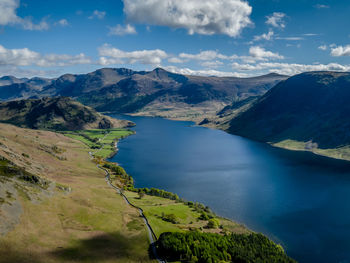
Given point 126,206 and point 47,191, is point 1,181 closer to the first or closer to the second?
point 47,191

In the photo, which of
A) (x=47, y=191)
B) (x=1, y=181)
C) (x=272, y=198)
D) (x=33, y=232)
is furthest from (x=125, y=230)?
(x=272, y=198)

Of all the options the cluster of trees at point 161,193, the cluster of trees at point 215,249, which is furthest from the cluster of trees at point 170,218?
the cluster of trees at point 161,193

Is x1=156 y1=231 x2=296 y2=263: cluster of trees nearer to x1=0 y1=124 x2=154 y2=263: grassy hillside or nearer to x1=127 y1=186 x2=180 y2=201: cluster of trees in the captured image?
x1=0 y1=124 x2=154 y2=263: grassy hillside

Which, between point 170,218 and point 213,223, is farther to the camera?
point 170,218

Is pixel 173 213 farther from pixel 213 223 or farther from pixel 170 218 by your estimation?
pixel 213 223

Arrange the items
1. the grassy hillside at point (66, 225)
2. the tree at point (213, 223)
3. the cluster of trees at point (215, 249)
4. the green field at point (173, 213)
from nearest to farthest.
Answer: the grassy hillside at point (66, 225), the cluster of trees at point (215, 249), the green field at point (173, 213), the tree at point (213, 223)

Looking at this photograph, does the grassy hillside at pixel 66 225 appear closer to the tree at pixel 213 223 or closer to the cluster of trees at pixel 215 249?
the cluster of trees at pixel 215 249

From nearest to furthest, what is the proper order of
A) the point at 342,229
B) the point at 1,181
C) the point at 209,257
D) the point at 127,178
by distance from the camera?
the point at 209,257, the point at 1,181, the point at 342,229, the point at 127,178

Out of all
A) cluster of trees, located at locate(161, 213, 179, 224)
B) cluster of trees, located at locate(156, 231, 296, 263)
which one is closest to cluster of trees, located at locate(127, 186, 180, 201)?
cluster of trees, located at locate(161, 213, 179, 224)

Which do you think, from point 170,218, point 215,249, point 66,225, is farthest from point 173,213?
point 66,225
